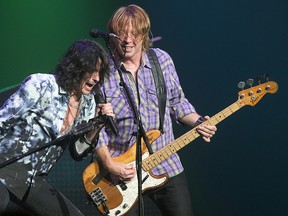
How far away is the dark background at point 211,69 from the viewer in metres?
4.13

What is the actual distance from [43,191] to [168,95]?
3.27 ft

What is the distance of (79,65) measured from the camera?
299 cm

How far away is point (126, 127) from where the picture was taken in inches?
132

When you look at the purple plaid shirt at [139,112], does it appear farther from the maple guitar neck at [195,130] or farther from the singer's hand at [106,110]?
the singer's hand at [106,110]

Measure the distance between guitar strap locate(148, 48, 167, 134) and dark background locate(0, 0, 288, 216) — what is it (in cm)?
82

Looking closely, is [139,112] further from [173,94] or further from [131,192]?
[131,192]

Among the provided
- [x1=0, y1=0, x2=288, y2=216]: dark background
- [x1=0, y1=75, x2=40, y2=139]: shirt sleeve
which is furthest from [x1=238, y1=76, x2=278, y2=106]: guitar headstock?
[x1=0, y1=75, x2=40, y2=139]: shirt sleeve

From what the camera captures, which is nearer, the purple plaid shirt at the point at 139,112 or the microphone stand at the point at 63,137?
the microphone stand at the point at 63,137

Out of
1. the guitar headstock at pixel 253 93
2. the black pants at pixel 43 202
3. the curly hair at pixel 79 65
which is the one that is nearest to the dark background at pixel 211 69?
the guitar headstock at pixel 253 93

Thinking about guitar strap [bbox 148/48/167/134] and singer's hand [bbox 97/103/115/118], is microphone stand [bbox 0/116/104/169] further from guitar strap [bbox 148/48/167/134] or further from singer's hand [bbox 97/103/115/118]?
guitar strap [bbox 148/48/167/134]

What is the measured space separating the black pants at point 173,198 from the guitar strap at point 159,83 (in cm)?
31

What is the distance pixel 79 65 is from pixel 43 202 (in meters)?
0.72

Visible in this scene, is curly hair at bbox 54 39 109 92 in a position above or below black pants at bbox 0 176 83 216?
above

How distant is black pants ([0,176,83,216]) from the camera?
2898mm
